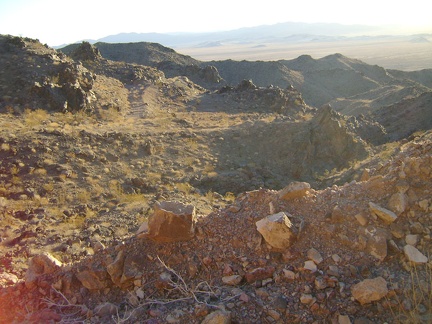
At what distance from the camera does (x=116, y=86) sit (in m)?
19.8

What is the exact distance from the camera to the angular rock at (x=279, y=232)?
12.5 feet

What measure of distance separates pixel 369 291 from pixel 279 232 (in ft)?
3.27

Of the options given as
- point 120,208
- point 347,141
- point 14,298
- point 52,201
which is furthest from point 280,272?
point 347,141

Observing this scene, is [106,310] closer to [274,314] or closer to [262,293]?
[262,293]

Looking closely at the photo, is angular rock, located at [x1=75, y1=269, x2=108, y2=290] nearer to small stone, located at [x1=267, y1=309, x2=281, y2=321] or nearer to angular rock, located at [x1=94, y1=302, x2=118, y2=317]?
angular rock, located at [x1=94, y1=302, x2=118, y2=317]

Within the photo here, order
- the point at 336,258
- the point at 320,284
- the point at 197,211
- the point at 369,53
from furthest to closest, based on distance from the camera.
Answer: the point at 369,53
the point at 197,211
the point at 336,258
the point at 320,284

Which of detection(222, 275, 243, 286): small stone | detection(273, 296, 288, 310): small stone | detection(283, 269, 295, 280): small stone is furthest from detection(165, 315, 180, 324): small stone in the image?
detection(283, 269, 295, 280): small stone

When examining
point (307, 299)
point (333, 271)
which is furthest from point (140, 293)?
point (333, 271)

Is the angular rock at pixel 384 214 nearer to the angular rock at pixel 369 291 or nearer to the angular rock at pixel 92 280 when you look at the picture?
the angular rock at pixel 369 291

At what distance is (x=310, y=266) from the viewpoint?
11.7 feet

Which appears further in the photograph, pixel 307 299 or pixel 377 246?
pixel 377 246

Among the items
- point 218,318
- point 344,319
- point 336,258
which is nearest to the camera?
point 344,319

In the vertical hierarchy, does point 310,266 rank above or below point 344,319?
above

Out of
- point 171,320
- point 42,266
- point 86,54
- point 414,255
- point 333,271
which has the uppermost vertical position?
point 86,54
